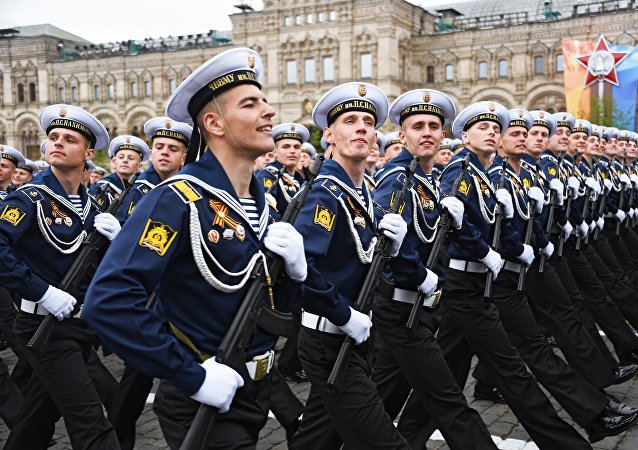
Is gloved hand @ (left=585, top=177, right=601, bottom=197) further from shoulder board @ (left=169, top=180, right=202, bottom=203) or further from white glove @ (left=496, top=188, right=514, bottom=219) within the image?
shoulder board @ (left=169, top=180, right=202, bottom=203)

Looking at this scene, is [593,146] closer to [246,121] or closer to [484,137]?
[484,137]

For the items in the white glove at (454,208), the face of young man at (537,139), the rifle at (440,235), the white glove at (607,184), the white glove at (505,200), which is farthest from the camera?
the white glove at (607,184)

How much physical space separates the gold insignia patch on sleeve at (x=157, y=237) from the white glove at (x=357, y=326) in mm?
1360

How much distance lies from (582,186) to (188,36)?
52319mm

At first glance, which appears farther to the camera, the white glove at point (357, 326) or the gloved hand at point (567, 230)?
the gloved hand at point (567, 230)

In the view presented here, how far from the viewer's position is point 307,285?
3617 mm

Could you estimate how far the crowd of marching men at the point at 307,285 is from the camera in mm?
2783

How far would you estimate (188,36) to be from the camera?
57.3 meters

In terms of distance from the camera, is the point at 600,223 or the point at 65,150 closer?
the point at 65,150

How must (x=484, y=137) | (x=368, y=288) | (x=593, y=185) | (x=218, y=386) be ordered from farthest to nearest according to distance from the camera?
(x=593, y=185) → (x=484, y=137) → (x=368, y=288) → (x=218, y=386)

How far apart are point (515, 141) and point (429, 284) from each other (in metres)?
2.62

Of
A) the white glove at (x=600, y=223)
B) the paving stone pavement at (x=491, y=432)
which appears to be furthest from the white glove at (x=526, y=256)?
the white glove at (x=600, y=223)

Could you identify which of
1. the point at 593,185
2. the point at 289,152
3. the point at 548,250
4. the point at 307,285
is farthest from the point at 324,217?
the point at 289,152

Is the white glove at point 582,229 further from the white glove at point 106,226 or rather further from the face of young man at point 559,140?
the white glove at point 106,226
